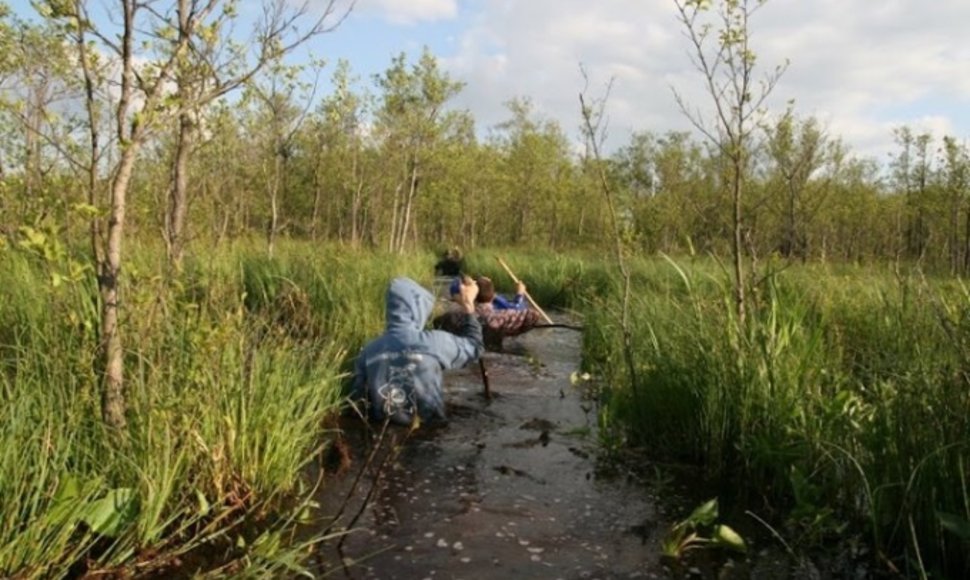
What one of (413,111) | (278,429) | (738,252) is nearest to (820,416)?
(738,252)

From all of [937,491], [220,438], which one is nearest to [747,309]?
[937,491]

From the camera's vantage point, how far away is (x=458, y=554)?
3902mm

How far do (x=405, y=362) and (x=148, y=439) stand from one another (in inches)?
107

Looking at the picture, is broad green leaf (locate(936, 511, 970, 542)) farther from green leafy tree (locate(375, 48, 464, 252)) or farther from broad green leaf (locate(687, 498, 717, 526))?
green leafy tree (locate(375, 48, 464, 252))

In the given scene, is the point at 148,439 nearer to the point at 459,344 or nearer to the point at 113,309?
the point at 113,309

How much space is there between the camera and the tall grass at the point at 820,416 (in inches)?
131

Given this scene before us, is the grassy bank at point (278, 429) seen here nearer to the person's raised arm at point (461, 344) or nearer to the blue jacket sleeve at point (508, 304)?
the person's raised arm at point (461, 344)

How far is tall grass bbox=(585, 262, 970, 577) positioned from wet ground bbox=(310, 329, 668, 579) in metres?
0.65

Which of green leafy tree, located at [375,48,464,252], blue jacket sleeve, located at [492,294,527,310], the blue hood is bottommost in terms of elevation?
blue jacket sleeve, located at [492,294,527,310]

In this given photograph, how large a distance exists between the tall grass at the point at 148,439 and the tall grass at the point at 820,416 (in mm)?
2535

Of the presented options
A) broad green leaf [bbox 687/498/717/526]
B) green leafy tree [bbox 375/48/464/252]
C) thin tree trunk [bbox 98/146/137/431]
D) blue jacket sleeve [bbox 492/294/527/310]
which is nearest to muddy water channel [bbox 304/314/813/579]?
broad green leaf [bbox 687/498/717/526]

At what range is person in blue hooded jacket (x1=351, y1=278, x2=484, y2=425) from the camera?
6.04 m

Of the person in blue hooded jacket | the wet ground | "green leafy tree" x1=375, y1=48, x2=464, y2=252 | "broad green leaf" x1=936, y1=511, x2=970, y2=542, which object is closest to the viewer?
"broad green leaf" x1=936, y1=511, x2=970, y2=542

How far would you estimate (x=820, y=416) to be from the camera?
456 cm
